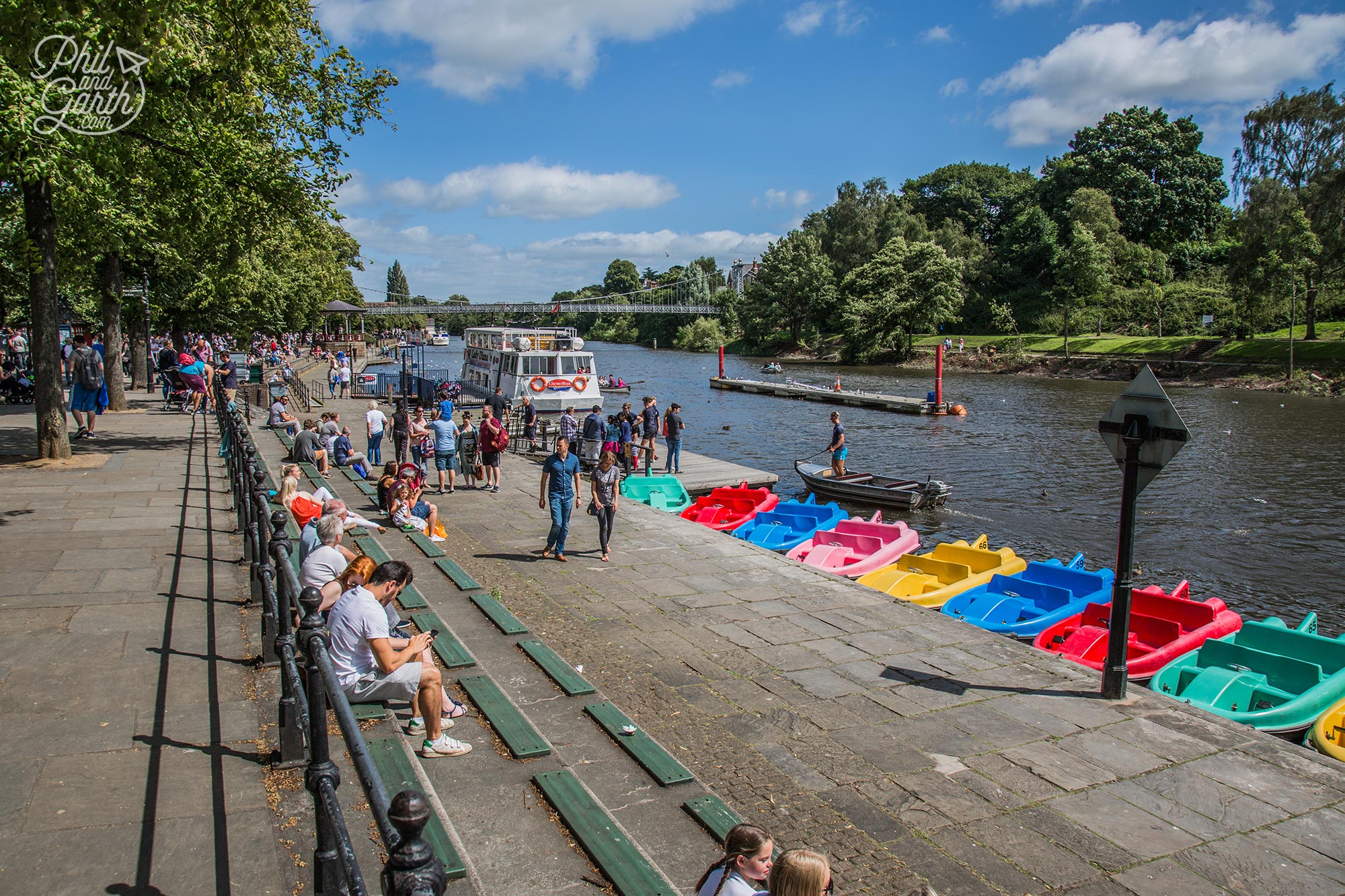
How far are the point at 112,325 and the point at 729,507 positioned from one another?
16.6m

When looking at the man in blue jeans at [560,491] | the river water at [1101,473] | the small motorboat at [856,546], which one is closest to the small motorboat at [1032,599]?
the small motorboat at [856,546]

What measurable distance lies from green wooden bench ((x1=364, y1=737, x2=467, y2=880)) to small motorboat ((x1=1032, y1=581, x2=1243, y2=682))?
6771 mm

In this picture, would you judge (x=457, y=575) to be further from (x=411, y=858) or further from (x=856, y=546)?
(x=411, y=858)

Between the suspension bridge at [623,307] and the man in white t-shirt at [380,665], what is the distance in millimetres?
100669

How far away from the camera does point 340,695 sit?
9.98 feet

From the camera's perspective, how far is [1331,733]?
7.78 m

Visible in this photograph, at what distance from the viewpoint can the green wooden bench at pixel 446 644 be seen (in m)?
7.25

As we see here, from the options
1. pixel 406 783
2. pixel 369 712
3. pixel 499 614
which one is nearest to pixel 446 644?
pixel 499 614

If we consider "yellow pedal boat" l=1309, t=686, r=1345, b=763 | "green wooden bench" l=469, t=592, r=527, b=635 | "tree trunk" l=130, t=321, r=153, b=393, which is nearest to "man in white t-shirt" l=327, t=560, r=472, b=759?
"green wooden bench" l=469, t=592, r=527, b=635

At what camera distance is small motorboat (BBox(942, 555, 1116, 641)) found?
10.6 metres

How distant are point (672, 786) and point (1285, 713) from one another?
5.88 meters

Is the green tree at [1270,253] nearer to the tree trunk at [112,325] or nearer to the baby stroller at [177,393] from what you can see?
the baby stroller at [177,393]

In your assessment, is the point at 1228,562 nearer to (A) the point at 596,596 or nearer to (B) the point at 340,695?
(A) the point at 596,596

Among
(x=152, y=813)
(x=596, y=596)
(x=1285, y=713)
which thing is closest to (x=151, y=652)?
(x=152, y=813)
